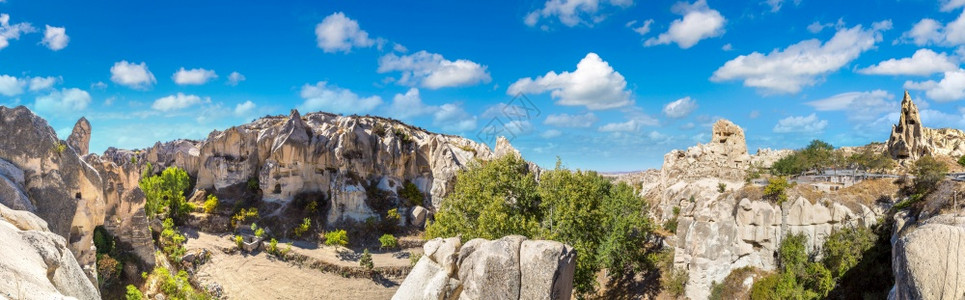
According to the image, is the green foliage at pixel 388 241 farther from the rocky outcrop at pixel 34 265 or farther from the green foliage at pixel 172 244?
the rocky outcrop at pixel 34 265

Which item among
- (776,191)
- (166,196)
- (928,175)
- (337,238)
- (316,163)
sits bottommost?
(337,238)

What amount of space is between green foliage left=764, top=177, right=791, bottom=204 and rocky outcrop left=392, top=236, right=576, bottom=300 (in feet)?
52.5

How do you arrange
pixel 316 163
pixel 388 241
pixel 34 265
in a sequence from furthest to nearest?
pixel 316 163 < pixel 388 241 < pixel 34 265

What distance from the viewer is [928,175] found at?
21.7 m

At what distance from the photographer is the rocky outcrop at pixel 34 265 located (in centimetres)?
806

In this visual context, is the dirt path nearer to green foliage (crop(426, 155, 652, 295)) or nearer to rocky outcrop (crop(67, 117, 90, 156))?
rocky outcrop (crop(67, 117, 90, 156))

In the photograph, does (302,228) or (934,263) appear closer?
(934,263)

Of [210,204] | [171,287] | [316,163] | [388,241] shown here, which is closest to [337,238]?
[388,241]

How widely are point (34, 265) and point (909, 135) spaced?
5076 cm

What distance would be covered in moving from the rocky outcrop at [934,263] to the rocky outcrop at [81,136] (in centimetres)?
3305

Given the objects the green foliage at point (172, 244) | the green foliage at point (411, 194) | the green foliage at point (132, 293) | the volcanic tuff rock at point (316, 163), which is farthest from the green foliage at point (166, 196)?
the green foliage at point (411, 194)

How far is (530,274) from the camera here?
12.6 metres

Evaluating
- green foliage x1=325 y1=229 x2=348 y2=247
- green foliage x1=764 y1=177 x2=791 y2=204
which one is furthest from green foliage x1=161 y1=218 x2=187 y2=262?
green foliage x1=764 y1=177 x2=791 y2=204

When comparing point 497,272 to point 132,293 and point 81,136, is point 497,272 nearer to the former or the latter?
point 132,293
